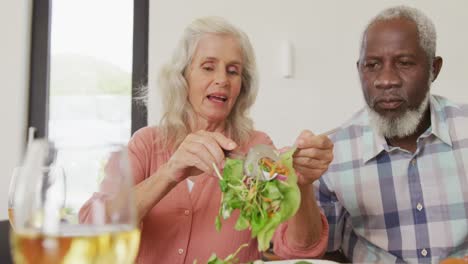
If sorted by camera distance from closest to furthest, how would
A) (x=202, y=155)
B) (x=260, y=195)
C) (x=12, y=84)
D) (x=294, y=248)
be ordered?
(x=260, y=195), (x=202, y=155), (x=294, y=248), (x=12, y=84)

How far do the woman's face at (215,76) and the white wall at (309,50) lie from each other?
4.09ft

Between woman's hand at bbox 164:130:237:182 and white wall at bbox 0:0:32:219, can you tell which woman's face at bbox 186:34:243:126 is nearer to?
woman's hand at bbox 164:130:237:182

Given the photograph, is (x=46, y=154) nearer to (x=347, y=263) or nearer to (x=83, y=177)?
(x=83, y=177)

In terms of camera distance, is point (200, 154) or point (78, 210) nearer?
point (78, 210)

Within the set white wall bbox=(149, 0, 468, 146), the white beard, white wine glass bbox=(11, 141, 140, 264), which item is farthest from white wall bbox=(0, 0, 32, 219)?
white wine glass bbox=(11, 141, 140, 264)

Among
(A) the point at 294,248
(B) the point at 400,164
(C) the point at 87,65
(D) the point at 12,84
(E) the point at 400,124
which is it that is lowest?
(A) the point at 294,248

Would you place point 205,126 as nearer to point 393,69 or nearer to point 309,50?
point 393,69

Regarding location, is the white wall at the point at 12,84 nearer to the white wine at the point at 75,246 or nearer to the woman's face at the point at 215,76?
the woman's face at the point at 215,76

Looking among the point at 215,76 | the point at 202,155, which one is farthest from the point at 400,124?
the point at 202,155

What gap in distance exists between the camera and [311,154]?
3.10ft

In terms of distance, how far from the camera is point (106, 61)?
298 cm

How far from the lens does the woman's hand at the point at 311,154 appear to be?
0.94 meters

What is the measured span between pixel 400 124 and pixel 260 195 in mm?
913

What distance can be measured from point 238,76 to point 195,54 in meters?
0.14
